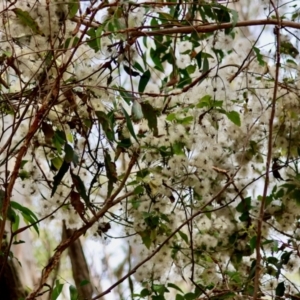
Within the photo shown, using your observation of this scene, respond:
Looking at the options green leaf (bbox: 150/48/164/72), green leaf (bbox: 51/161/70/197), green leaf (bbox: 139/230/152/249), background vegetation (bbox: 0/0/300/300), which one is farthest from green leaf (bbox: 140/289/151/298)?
green leaf (bbox: 150/48/164/72)

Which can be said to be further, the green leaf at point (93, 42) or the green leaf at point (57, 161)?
the green leaf at point (57, 161)

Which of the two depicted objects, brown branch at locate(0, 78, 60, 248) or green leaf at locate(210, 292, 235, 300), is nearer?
brown branch at locate(0, 78, 60, 248)

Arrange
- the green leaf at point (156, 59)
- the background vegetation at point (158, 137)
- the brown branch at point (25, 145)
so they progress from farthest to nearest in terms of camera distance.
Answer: the green leaf at point (156, 59) < the background vegetation at point (158, 137) < the brown branch at point (25, 145)

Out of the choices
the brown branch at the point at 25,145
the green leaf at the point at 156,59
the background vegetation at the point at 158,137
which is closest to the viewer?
the brown branch at the point at 25,145

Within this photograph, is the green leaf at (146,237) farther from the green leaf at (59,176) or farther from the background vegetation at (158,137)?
the green leaf at (59,176)

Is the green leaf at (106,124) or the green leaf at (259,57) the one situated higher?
the green leaf at (259,57)

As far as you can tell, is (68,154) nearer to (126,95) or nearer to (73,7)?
(126,95)

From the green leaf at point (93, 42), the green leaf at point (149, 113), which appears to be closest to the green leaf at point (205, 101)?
the green leaf at point (149, 113)

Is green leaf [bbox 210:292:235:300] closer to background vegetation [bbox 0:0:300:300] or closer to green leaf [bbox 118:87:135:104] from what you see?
background vegetation [bbox 0:0:300:300]

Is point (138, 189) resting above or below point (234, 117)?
below

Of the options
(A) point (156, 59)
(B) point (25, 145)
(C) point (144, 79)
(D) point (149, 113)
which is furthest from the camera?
(A) point (156, 59)

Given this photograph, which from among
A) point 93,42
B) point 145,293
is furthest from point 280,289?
point 93,42

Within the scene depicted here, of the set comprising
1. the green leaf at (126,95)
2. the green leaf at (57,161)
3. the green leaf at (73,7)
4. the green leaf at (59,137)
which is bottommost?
the green leaf at (59,137)

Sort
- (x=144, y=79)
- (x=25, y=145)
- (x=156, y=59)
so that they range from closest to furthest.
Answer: (x=25, y=145)
(x=144, y=79)
(x=156, y=59)
